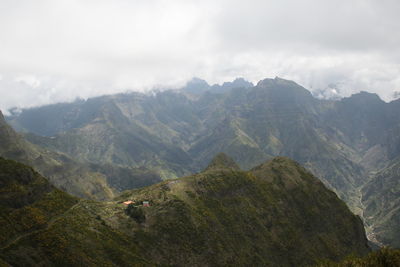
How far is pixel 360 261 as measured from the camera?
135 meters

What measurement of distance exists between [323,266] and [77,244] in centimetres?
12401

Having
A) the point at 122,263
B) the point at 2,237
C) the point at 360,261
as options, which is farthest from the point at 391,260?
the point at 2,237

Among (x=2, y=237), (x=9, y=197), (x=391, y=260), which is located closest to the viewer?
(x=391, y=260)

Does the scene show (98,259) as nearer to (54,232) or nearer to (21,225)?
(54,232)

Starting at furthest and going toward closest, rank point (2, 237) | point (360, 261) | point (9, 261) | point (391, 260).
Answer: point (2, 237), point (9, 261), point (360, 261), point (391, 260)

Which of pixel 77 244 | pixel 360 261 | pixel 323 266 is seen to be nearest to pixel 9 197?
pixel 77 244

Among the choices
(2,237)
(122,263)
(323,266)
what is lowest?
(122,263)

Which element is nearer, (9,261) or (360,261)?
(360,261)

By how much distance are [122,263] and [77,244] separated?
90.9ft

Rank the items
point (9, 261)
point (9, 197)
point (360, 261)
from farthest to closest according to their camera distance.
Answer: point (9, 197) < point (9, 261) < point (360, 261)

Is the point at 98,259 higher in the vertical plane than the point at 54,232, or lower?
lower

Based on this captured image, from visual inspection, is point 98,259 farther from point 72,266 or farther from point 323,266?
point 323,266

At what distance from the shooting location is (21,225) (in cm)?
18400

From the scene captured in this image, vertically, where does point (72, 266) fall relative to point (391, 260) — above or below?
below
